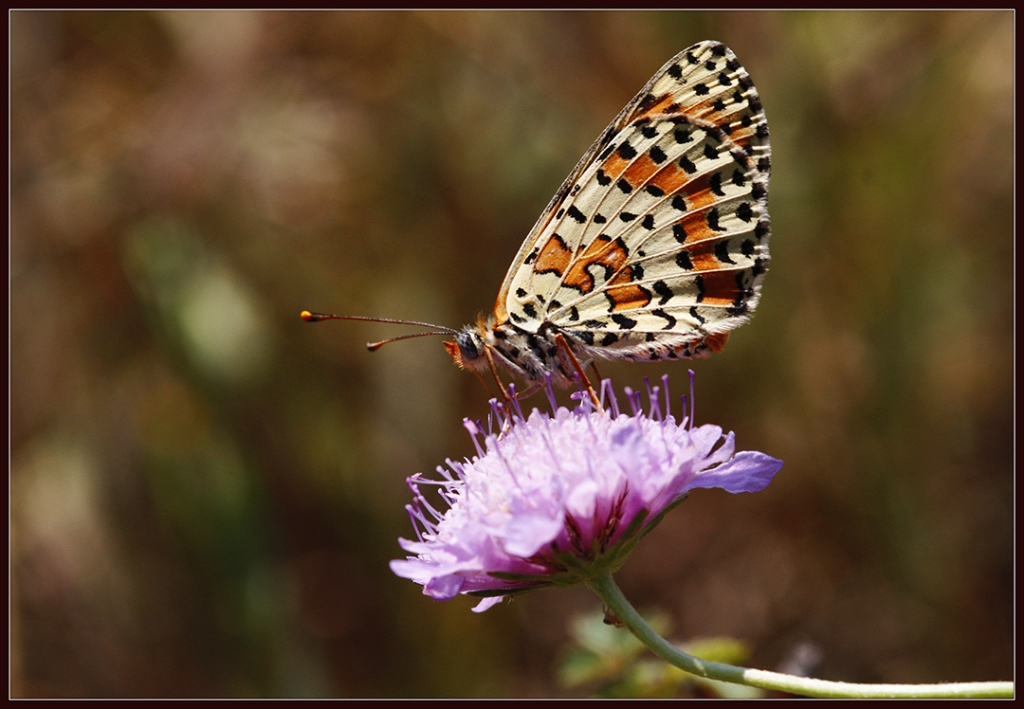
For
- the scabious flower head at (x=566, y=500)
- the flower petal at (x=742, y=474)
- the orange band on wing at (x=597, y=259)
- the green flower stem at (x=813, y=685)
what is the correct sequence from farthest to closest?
the orange band on wing at (x=597, y=259) < the flower petal at (x=742, y=474) < the scabious flower head at (x=566, y=500) < the green flower stem at (x=813, y=685)

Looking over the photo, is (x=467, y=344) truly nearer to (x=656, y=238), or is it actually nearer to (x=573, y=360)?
(x=573, y=360)

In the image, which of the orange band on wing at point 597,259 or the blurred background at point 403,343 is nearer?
the orange band on wing at point 597,259

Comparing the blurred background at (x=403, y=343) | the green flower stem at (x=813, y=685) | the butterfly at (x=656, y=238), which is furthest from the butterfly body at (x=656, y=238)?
the blurred background at (x=403, y=343)

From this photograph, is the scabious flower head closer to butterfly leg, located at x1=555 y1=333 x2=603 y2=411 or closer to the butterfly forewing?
butterfly leg, located at x1=555 y1=333 x2=603 y2=411

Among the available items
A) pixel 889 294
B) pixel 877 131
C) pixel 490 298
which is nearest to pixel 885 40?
pixel 877 131

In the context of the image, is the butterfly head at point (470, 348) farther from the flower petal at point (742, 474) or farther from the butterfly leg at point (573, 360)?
the flower petal at point (742, 474)

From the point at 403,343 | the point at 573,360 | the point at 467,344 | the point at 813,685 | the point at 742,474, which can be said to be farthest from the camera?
the point at 403,343

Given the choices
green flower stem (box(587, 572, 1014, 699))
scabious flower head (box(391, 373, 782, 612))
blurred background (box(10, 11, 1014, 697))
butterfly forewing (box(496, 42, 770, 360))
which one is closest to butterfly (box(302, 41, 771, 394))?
butterfly forewing (box(496, 42, 770, 360))

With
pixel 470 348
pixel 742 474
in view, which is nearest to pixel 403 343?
pixel 470 348
